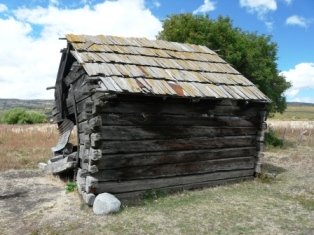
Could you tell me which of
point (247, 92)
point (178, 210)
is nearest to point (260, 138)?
A: point (247, 92)

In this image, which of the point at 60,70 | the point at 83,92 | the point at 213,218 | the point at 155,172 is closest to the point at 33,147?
the point at 60,70

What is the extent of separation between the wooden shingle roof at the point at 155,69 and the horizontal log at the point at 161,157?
151cm

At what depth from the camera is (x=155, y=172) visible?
9.59 m

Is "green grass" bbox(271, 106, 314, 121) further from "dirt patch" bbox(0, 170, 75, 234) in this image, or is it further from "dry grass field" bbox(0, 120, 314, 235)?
"dirt patch" bbox(0, 170, 75, 234)

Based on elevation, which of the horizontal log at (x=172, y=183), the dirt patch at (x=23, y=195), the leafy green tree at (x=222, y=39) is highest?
the leafy green tree at (x=222, y=39)

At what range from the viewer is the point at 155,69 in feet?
33.5

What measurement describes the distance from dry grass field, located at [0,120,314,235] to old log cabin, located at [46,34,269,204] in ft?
1.87

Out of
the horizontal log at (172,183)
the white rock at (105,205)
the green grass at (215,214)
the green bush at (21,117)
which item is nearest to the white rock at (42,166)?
the green grass at (215,214)

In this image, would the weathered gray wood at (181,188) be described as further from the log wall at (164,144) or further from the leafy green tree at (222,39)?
the leafy green tree at (222,39)

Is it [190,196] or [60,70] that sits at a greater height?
[60,70]

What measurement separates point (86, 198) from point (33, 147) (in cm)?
1026

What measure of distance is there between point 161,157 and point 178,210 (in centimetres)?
163

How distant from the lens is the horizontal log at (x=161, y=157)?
28.9 feet

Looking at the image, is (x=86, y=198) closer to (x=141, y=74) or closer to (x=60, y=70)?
(x=141, y=74)
